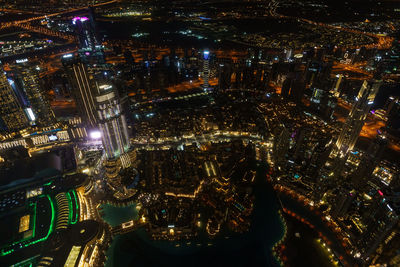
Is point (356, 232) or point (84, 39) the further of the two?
point (84, 39)

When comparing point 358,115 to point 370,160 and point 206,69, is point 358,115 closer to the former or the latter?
point 370,160

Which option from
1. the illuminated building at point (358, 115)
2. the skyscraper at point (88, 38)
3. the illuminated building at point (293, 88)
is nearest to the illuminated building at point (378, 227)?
the illuminated building at point (358, 115)

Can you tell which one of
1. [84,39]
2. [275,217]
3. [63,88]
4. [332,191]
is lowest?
[275,217]

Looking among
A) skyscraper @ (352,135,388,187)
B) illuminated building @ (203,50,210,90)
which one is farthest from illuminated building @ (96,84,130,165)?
skyscraper @ (352,135,388,187)

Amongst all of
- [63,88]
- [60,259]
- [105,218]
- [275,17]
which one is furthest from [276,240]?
[275,17]

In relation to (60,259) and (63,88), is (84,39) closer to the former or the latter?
(63,88)

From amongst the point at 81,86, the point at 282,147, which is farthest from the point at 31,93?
the point at 282,147
